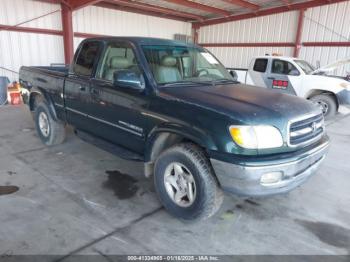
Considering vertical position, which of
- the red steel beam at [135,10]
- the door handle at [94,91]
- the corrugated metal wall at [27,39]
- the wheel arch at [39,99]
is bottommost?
the wheel arch at [39,99]

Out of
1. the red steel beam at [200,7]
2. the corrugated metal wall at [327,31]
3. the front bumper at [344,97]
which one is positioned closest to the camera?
the front bumper at [344,97]

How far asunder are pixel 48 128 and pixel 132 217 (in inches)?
105

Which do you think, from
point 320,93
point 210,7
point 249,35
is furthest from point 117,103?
point 249,35

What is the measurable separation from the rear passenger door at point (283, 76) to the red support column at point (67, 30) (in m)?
7.42

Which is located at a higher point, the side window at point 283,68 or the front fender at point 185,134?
the side window at point 283,68

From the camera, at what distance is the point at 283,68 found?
852cm

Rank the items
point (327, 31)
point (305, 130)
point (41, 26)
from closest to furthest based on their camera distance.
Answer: point (305, 130) → point (41, 26) → point (327, 31)

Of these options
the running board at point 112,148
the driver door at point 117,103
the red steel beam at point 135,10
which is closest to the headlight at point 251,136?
the driver door at point 117,103

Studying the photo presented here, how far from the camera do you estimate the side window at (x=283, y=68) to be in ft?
27.3

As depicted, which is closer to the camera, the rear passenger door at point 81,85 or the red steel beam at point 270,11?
the rear passenger door at point 81,85

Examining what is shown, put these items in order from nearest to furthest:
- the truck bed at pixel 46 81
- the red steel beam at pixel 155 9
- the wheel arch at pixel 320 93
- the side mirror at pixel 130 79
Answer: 1. the side mirror at pixel 130 79
2. the truck bed at pixel 46 81
3. the wheel arch at pixel 320 93
4. the red steel beam at pixel 155 9

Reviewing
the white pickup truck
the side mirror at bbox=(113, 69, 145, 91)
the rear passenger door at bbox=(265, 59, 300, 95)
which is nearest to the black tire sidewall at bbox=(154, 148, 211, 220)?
the side mirror at bbox=(113, 69, 145, 91)

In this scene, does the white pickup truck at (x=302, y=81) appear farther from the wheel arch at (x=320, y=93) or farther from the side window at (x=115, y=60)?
the side window at (x=115, y=60)

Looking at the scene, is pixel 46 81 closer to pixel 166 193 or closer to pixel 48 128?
pixel 48 128
